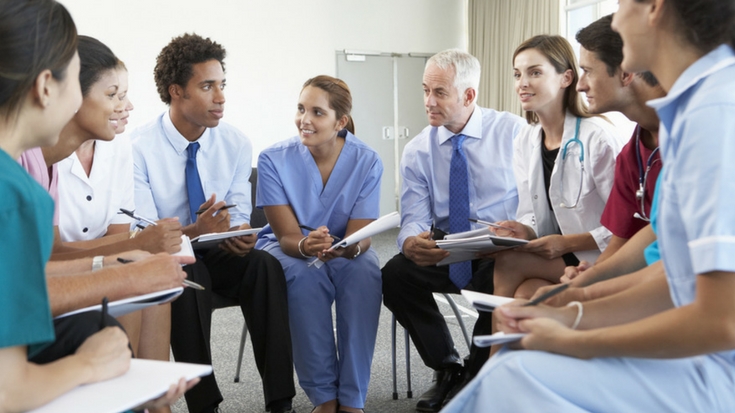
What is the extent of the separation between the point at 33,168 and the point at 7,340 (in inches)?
41.6

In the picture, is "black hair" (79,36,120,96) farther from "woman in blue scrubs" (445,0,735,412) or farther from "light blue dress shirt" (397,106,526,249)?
"woman in blue scrubs" (445,0,735,412)

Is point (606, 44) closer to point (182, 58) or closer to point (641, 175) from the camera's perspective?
point (641, 175)

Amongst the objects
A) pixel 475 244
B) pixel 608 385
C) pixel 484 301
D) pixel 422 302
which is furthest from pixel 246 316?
pixel 608 385

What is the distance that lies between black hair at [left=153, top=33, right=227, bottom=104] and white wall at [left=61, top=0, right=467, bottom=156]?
399 cm

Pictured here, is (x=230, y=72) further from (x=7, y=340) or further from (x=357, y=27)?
(x=7, y=340)

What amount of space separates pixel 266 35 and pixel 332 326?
5.37 metres

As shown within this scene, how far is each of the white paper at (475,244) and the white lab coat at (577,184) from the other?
26 centimetres

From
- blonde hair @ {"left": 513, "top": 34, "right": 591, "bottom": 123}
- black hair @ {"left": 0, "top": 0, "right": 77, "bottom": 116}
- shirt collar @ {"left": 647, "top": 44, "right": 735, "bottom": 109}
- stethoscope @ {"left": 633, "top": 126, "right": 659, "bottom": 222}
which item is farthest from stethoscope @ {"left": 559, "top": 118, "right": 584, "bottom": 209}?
black hair @ {"left": 0, "top": 0, "right": 77, "bottom": 116}

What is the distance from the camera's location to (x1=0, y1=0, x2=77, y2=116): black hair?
1173mm

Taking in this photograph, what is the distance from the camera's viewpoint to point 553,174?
102 inches

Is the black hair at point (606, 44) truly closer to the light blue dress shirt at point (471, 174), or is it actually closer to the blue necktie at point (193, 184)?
the light blue dress shirt at point (471, 174)

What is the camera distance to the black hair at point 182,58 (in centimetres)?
317

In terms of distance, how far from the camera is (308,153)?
306cm

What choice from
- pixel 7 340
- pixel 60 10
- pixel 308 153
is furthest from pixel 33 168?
pixel 308 153
